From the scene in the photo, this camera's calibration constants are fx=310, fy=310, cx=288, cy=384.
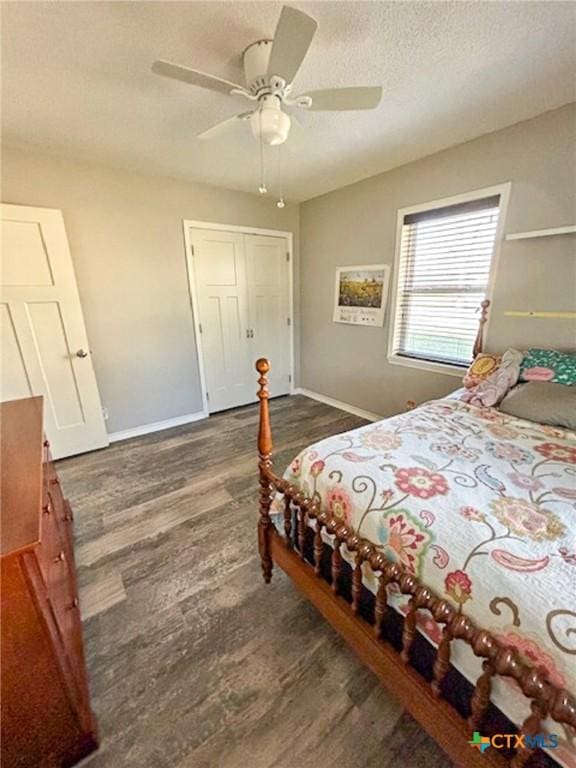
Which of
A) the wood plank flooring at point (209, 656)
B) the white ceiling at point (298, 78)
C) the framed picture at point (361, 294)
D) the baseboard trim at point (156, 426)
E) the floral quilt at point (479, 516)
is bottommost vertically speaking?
the wood plank flooring at point (209, 656)

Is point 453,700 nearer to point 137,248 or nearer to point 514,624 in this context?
point 514,624

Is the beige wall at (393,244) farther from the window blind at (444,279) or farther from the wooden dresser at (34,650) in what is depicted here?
the wooden dresser at (34,650)

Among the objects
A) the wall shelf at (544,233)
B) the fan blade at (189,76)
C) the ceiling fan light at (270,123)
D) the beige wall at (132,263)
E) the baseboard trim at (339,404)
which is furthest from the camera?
the baseboard trim at (339,404)

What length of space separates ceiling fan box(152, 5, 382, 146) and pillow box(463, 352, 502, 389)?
1.67 metres

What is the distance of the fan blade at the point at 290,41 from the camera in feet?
3.34

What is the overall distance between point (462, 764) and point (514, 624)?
1.45 feet

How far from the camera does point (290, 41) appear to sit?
1129 millimetres

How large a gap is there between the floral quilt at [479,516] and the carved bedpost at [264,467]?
5.2 inches

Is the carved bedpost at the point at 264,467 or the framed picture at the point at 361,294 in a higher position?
the framed picture at the point at 361,294

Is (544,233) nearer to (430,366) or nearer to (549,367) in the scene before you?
(549,367)

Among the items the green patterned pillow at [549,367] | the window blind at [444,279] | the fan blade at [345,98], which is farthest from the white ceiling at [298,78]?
the green patterned pillow at [549,367]

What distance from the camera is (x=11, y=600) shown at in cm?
74

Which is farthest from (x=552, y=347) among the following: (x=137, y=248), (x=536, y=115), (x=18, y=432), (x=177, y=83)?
(x=137, y=248)

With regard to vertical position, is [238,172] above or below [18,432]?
above
